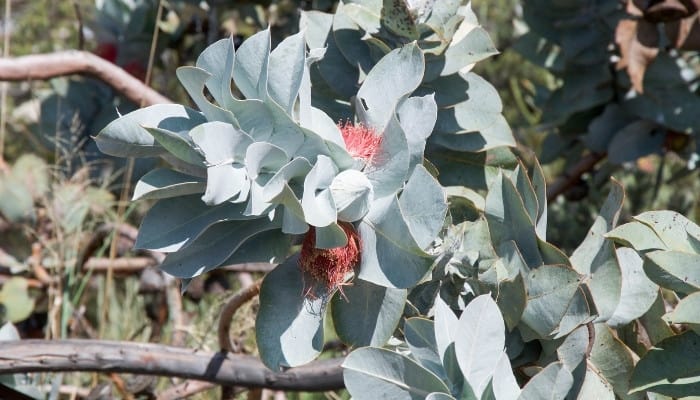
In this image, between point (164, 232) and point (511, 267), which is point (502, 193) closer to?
point (511, 267)

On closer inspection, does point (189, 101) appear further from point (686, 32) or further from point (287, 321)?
point (287, 321)

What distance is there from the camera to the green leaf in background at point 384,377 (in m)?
0.73

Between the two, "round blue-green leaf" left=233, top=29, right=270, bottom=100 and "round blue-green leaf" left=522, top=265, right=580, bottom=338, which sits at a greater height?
"round blue-green leaf" left=233, top=29, right=270, bottom=100

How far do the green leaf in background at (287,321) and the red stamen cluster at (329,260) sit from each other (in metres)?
0.02

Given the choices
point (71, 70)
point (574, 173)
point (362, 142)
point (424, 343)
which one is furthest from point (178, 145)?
point (574, 173)

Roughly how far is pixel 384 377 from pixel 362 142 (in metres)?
0.21

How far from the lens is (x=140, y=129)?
71cm

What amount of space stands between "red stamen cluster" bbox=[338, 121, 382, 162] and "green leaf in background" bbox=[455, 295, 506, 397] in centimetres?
16

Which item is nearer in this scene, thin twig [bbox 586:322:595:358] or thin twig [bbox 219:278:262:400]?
thin twig [bbox 586:322:595:358]

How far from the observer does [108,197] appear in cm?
175

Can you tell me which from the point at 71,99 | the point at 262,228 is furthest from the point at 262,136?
the point at 71,99

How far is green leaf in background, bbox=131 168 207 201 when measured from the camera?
702 millimetres

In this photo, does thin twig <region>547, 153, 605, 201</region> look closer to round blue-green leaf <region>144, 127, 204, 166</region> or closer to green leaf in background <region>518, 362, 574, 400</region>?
green leaf in background <region>518, 362, 574, 400</region>

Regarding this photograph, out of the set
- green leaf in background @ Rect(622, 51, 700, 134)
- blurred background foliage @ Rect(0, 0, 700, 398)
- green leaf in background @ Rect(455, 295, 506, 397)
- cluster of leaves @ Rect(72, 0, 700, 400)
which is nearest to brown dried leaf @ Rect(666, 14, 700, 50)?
blurred background foliage @ Rect(0, 0, 700, 398)
